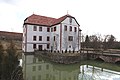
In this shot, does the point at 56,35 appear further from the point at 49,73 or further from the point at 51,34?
the point at 49,73

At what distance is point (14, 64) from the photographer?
6.81m

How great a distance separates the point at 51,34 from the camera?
29.2 m

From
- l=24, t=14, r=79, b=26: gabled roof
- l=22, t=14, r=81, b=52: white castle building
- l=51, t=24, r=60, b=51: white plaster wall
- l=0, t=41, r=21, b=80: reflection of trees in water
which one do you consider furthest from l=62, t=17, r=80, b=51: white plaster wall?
l=0, t=41, r=21, b=80: reflection of trees in water

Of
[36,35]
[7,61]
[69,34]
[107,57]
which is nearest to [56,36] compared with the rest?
[69,34]

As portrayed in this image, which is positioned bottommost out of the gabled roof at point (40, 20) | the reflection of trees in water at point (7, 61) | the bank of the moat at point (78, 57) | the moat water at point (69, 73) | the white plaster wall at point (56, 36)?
the moat water at point (69, 73)

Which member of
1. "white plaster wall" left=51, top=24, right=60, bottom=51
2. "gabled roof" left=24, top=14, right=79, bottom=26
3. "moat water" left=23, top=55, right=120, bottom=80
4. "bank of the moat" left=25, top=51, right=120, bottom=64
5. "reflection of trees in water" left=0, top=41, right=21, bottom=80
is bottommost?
"moat water" left=23, top=55, right=120, bottom=80

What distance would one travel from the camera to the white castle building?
2572 cm

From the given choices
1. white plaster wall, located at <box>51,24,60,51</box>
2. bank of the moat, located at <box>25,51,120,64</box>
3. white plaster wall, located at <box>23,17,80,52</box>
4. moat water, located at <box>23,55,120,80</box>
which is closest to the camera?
moat water, located at <box>23,55,120,80</box>

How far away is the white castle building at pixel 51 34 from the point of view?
84.4 ft

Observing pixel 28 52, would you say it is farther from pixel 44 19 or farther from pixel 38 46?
pixel 44 19

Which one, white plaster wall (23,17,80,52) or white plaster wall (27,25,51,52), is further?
white plaster wall (27,25,51,52)

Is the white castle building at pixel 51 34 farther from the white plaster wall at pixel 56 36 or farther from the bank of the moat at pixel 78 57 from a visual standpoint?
the bank of the moat at pixel 78 57

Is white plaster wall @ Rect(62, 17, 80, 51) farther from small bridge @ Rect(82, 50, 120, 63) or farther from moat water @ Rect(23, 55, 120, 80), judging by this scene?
moat water @ Rect(23, 55, 120, 80)

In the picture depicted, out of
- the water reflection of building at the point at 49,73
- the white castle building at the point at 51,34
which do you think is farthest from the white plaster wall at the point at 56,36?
the water reflection of building at the point at 49,73
